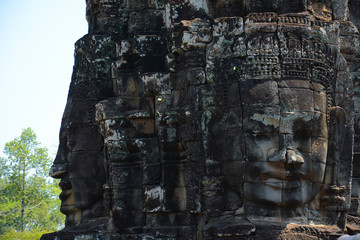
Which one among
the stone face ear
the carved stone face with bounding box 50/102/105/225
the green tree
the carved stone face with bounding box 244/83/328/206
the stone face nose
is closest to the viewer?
the stone face nose

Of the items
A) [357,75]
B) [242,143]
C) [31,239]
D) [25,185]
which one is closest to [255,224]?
[242,143]

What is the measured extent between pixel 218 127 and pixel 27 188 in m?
19.8

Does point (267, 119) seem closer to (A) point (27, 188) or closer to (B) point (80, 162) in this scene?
(B) point (80, 162)

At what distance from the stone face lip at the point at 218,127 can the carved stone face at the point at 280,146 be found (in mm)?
16

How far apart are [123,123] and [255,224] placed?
106 inches

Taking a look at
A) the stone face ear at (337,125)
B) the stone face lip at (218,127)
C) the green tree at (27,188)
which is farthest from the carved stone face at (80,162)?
the green tree at (27,188)

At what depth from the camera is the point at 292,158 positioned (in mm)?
11367

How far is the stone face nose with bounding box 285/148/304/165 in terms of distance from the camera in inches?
448

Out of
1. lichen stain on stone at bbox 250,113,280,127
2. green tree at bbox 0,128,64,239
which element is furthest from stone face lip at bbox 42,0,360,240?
green tree at bbox 0,128,64,239

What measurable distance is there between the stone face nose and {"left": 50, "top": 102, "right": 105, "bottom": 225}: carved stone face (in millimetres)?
3315

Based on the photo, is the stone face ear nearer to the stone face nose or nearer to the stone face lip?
the stone face lip

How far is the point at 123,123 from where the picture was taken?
41.1 feet

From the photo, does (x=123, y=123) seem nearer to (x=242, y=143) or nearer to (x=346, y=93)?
(x=242, y=143)

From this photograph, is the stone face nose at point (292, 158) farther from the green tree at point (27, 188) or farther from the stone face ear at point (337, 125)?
the green tree at point (27, 188)
